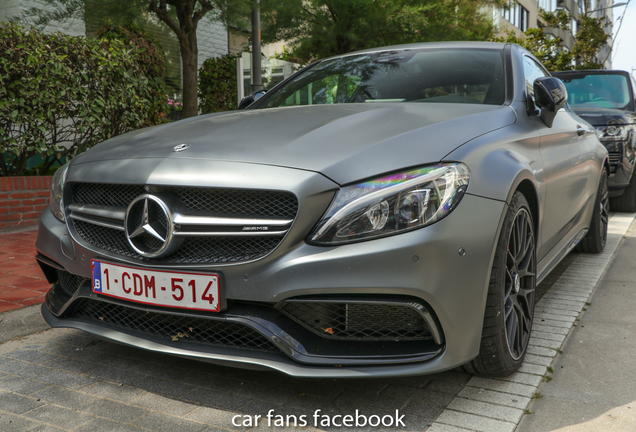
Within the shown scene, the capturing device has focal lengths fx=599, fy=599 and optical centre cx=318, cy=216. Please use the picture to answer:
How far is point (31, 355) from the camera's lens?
2748 millimetres

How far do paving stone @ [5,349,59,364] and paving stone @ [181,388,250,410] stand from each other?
83 cm

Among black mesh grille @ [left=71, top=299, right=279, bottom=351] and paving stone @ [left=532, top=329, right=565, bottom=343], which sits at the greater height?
black mesh grille @ [left=71, top=299, right=279, bottom=351]

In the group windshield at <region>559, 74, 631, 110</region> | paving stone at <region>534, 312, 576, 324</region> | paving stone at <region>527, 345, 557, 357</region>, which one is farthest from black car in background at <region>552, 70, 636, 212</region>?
paving stone at <region>527, 345, 557, 357</region>

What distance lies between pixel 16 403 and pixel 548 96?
270 centimetres

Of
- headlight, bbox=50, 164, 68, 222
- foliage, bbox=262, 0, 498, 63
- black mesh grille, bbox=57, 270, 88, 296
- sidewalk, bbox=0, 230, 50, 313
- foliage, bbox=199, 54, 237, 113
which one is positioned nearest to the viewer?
black mesh grille, bbox=57, 270, 88, 296

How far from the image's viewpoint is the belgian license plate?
202cm

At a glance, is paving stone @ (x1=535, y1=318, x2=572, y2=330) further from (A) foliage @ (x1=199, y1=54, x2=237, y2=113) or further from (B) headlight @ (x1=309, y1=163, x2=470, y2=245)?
(A) foliage @ (x1=199, y1=54, x2=237, y2=113)

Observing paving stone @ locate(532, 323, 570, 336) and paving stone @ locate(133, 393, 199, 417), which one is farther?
paving stone @ locate(532, 323, 570, 336)

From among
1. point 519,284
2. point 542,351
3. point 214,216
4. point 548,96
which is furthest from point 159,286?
point 548,96

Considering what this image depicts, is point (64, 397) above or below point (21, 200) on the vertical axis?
below

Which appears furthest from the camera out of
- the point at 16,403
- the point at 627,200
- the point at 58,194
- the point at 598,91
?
the point at 598,91

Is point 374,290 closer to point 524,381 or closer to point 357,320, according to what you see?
point 357,320

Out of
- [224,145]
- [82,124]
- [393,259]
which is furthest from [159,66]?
[393,259]

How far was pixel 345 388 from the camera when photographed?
2.31 metres
